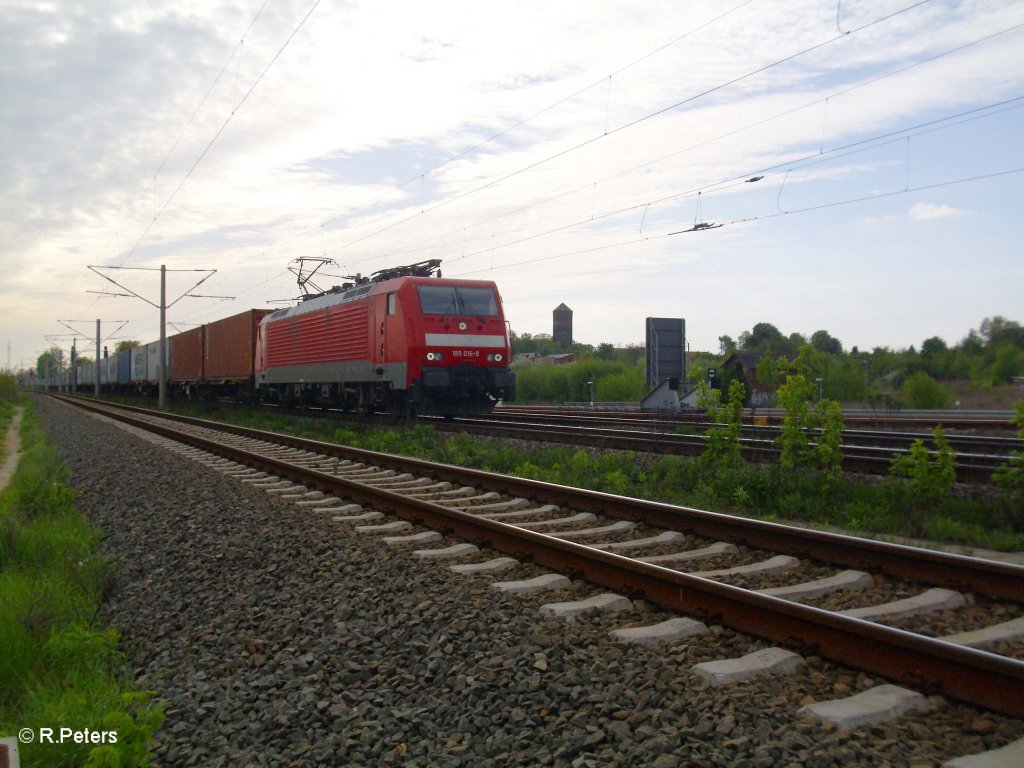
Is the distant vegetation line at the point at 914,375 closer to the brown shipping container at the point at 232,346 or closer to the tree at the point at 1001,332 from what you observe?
the tree at the point at 1001,332

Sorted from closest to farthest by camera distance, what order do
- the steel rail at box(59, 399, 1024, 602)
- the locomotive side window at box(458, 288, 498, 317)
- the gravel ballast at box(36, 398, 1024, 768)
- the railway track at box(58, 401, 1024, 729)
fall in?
the gravel ballast at box(36, 398, 1024, 768)
the railway track at box(58, 401, 1024, 729)
the steel rail at box(59, 399, 1024, 602)
the locomotive side window at box(458, 288, 498, 317)

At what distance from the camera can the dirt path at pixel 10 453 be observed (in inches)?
706

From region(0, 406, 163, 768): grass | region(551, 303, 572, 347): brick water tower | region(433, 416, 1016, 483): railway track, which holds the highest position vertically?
region(551, 303, 572, 347): brick water tower

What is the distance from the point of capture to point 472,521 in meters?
7.11

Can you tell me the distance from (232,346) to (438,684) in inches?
1171

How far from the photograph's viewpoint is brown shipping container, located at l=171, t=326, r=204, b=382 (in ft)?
124

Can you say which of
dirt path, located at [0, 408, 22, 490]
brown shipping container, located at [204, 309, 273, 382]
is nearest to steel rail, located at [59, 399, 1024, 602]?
dirt path, located at [0, 408, 22, 490]

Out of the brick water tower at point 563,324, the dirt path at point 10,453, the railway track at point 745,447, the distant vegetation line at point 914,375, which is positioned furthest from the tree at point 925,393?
the brick water tower at point 563,324

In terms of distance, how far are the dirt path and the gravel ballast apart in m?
12.6

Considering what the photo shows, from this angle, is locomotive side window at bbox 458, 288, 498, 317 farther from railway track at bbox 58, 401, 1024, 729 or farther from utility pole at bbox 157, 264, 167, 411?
utility pole at bbox 157, 264, 167, 411

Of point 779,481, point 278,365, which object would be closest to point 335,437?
point 278,365

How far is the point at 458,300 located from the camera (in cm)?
1816

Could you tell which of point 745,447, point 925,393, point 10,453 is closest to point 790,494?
point 745,447

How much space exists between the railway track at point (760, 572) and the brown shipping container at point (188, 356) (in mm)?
30166
